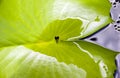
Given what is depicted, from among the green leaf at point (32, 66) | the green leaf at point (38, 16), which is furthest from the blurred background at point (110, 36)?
the green leaf at point (32, 66)

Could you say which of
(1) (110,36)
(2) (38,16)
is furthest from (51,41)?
(1) (110,36)

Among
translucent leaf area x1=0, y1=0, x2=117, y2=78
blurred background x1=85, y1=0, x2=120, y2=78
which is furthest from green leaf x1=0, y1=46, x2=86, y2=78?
blurred background x1=85, y1=0, x2=120, y2=78

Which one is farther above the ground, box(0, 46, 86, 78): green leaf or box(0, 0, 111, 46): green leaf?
box(0, 0, 111, 46): green leaf

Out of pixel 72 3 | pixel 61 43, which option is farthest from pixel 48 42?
pixel 72 3

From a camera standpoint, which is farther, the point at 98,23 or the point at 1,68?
the point at 98,23

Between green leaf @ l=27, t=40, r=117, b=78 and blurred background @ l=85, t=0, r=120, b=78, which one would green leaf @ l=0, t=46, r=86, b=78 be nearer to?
green leaf @ l=27, t=40, r=117, b=78

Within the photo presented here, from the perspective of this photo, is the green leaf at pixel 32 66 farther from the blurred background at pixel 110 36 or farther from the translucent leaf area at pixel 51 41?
the blurred background at pixel 110 36

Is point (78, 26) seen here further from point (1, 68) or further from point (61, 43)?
point (1, 68)

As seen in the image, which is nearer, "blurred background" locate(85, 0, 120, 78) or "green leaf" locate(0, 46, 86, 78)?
"green leaf" locate(0, 46, 86, 78)
